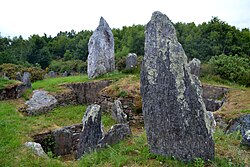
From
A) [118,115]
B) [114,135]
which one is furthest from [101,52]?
[114,135]

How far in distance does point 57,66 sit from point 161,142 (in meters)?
33.4

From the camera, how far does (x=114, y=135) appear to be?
6.73m

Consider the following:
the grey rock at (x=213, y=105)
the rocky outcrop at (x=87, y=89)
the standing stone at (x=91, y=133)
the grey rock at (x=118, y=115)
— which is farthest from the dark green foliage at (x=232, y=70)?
the standing stone at (x=91, y=133)

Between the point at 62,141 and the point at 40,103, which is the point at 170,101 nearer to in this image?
the point at 62,141

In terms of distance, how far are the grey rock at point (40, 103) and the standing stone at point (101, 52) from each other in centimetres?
389

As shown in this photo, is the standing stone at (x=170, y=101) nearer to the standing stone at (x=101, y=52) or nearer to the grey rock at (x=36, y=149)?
the grey rock at (x=36, y=149)

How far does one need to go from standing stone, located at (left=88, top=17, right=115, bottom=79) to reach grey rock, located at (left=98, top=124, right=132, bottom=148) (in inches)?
442

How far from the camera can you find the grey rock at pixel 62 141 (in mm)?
9883

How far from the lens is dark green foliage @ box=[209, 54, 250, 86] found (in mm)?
18078

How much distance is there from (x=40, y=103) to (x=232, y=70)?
41.6 feet

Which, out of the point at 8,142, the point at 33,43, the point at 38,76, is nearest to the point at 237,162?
the point at 8,142

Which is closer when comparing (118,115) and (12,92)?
(118,115)

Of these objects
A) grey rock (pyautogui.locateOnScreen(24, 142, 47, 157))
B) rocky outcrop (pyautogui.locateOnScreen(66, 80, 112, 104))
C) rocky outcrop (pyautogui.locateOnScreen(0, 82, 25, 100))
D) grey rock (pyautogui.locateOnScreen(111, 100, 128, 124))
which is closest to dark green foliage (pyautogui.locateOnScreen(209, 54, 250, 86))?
rocky outcrop (pyautogui.locateOnScreen(66, 80, 112, 104))

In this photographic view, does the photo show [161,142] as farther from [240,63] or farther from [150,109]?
[240,63]
